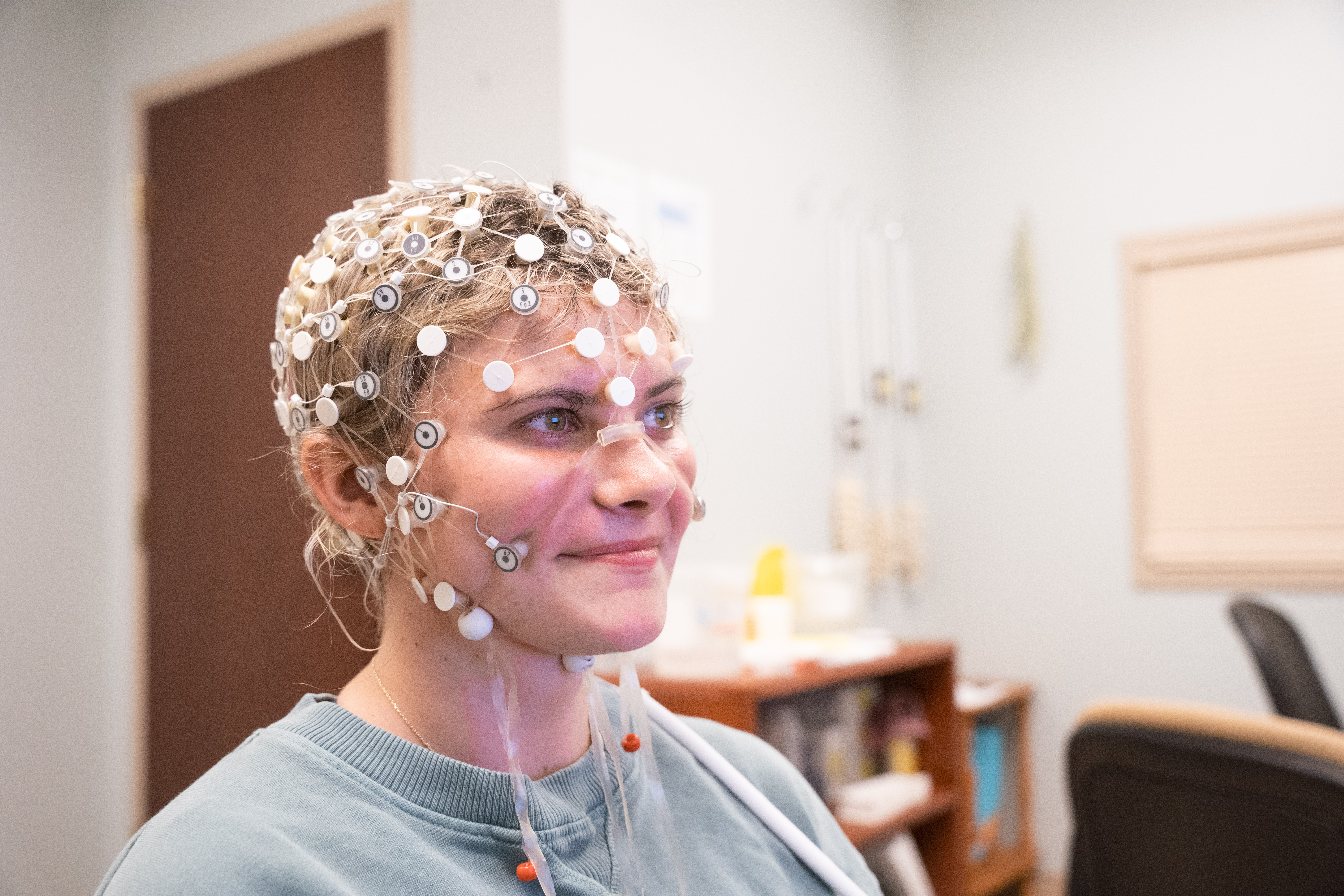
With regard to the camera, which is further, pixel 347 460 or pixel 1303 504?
pixel 1303 504

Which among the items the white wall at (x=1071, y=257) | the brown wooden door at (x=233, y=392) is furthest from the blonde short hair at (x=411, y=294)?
the white wall at (x=1071, y=257)

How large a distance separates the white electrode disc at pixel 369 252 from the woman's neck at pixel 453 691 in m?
0.30

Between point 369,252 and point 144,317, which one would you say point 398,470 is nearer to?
point 369,252

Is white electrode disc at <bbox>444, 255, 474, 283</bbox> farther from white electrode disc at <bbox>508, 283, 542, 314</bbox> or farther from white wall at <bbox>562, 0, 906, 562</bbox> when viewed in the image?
white wall at <bbox>562, 0, 906, 562</bbox>

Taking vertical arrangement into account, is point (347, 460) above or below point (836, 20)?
below

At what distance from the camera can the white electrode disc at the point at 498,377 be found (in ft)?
2.82

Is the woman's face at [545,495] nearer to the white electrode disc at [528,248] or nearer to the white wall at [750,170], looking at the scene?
the white electrode disc at [528,248]

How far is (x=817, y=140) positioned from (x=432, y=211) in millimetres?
2287

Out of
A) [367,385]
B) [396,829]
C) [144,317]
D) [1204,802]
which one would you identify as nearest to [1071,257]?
[1204,802]

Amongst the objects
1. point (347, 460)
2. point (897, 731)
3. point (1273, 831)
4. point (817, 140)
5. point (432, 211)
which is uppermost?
point (817, 140)

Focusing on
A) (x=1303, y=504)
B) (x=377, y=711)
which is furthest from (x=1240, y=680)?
(x=377, y=711)

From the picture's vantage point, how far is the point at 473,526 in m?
0.88

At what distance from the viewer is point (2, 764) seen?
229 cm

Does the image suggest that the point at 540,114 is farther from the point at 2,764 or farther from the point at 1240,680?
the point at 1240,680
